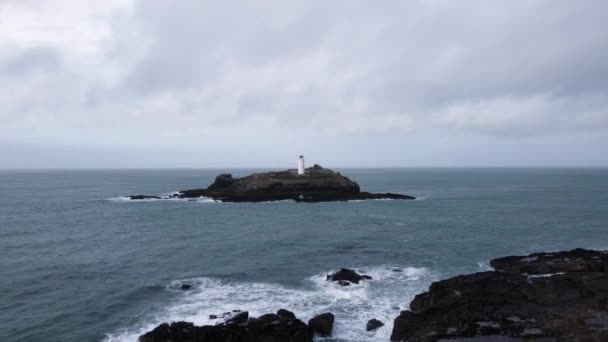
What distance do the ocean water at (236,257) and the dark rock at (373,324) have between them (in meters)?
0.36

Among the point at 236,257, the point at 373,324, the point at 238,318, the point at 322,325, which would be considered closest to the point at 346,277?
the point at 373,324

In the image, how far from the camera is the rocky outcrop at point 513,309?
1873 centimetres

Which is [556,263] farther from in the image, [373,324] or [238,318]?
[238,318]

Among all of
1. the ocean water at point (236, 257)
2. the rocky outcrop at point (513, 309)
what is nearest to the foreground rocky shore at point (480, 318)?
the rocky outcrop at point (513, 309)

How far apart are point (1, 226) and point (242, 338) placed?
48686 millimetres

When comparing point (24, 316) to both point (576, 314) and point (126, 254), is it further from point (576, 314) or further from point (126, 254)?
point (576, 314)

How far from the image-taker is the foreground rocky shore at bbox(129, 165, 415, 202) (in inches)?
3233

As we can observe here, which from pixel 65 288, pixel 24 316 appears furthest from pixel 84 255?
pixel 24 316

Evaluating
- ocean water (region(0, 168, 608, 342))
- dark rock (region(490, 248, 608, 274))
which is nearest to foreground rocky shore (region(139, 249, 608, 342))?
ocean water (region(0, 168, 608, 342))

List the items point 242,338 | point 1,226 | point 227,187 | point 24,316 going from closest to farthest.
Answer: point 242,338
point 24,316
point 1,226
point 227,187

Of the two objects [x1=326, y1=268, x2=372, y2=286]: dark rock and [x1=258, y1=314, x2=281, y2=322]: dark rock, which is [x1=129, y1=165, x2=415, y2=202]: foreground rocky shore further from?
[x1=258, y1=314, x2=281, y2=322]: dark rock

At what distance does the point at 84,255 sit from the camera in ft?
121

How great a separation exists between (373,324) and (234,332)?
7.10m

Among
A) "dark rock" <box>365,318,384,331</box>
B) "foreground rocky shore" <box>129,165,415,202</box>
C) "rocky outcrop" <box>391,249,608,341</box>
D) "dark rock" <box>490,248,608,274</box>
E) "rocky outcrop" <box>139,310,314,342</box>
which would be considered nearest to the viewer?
"rocky outcrop" <box>391,249,608,341</box>
